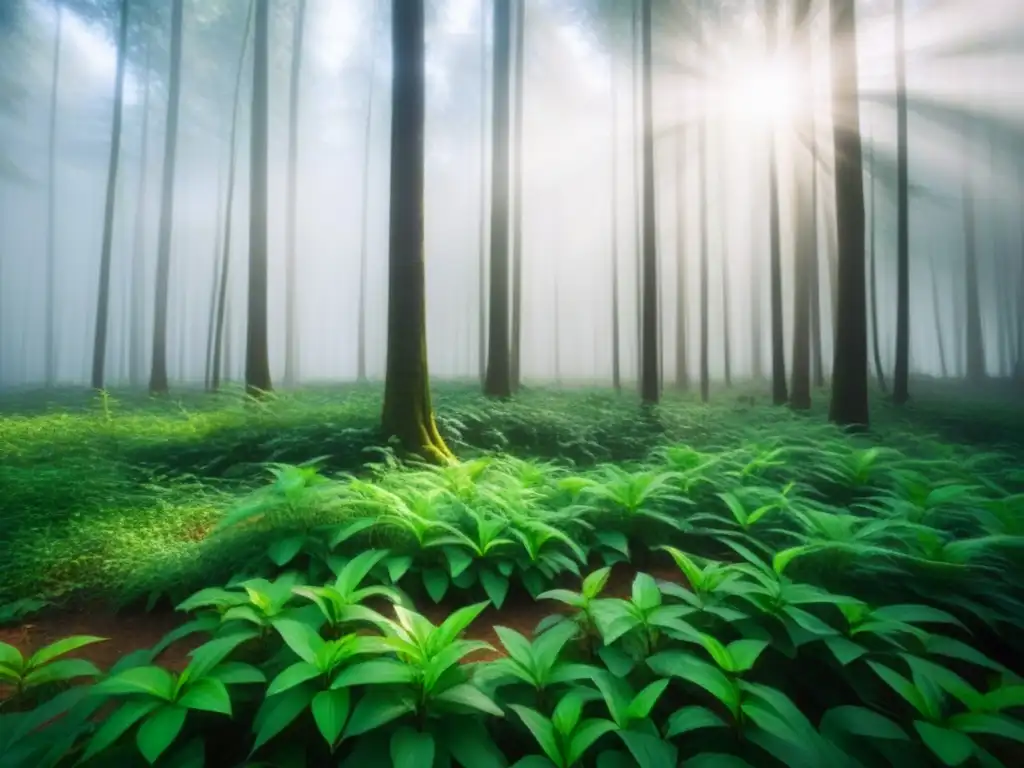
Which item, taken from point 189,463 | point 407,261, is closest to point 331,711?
point 407,261

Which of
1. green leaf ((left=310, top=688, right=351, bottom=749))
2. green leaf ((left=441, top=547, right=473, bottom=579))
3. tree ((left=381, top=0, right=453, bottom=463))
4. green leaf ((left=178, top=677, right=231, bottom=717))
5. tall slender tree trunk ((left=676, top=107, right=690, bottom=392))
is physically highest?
tall slender tree trunk ((left=676, top=107, right=690, bottom=392))

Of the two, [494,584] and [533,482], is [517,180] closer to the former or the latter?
[533,482]

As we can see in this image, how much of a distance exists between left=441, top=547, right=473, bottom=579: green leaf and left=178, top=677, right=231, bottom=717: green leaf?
53.5 inches

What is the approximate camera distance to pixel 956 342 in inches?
1389

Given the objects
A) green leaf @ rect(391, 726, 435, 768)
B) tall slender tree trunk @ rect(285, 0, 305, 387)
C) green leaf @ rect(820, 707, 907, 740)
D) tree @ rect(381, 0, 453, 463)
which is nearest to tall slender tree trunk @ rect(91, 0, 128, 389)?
tall slender tree trunk @ rect(285, 0, 305, 387)

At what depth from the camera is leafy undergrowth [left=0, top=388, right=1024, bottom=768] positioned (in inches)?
71.5

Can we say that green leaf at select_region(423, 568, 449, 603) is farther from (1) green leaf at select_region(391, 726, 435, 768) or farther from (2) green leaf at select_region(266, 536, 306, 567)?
(1) green leaf at select_region(391, 726, 435, 768)

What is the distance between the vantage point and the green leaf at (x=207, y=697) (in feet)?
5.79

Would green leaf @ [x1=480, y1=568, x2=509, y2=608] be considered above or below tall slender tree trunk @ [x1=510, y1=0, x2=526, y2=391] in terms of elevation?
below

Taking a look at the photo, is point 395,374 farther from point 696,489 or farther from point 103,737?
point 103,737

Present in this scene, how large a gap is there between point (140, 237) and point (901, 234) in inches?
1254

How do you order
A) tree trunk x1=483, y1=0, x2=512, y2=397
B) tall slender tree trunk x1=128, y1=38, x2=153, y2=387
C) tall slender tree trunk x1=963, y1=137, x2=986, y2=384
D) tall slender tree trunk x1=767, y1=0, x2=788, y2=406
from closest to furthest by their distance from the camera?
tree trunk x1=483, y1=0, x2=512, y2=397 < tall slender tree trunk x1=767, y1=0, x2=788, y2=406 < tall slender tree trunk x1=128, y1=38, x2=153, y2=387 < tall slender tree trunk x1=963, y1=137, x2=986, y2=384

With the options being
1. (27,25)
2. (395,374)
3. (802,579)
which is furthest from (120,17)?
(802,579)

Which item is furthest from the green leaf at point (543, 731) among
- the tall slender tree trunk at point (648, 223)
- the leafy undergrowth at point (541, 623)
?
the tall slender tree trunk at point (648, 223)
